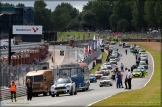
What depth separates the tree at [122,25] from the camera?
19229 centimetres

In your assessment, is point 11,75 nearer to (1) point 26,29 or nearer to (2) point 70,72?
(2) point 70,72

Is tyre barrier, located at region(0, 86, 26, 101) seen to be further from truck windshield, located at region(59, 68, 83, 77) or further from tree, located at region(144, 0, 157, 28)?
tree, located at region(144, 0, 157, 28)

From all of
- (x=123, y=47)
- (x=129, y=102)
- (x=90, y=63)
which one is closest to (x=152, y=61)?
(x=90, y=63)

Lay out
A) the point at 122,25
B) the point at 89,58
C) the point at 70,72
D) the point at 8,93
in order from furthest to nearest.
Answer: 1. the point at 122,25
2. the point at 89,58
3. the point at 70,72
4. the point at 8,93

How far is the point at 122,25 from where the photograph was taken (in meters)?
194

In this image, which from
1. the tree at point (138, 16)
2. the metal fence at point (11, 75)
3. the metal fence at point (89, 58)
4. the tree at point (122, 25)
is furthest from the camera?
the tree at point (122, 25)

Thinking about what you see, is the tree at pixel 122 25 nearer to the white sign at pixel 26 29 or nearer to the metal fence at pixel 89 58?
the white sign at pixel 26 29

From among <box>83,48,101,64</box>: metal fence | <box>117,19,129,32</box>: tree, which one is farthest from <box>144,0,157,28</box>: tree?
<box>83,48,101,64</box>: metal fence

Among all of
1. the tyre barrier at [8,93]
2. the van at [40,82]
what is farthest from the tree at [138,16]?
the van at [40,82]

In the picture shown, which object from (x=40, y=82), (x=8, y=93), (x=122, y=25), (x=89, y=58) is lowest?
(x=89, y=58)

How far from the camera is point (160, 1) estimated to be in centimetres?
16675

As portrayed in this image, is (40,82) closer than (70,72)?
Yes

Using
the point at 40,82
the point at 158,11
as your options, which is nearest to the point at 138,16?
the point at 158,11

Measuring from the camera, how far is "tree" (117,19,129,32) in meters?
192
